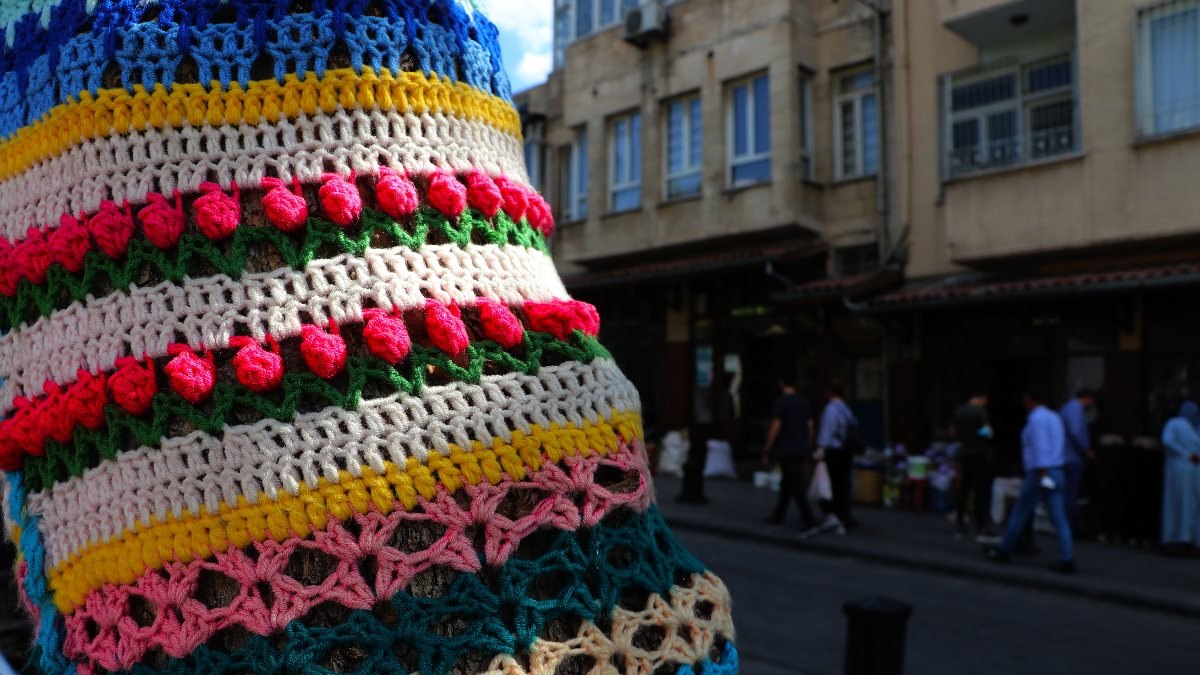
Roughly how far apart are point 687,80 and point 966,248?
661cm

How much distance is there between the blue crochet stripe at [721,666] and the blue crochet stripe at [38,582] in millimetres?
746

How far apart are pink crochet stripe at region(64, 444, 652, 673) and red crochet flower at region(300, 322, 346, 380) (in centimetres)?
17

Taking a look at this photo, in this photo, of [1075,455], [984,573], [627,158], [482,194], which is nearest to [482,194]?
[482,194]

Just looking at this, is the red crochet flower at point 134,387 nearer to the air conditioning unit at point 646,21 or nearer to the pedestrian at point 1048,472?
the pedestrian at point 1048,472

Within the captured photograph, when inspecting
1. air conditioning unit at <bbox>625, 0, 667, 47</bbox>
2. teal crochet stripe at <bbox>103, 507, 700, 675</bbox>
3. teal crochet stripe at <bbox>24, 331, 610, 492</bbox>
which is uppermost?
air conditioning unit at <bbox>625, 0, 667, 47</bbox>

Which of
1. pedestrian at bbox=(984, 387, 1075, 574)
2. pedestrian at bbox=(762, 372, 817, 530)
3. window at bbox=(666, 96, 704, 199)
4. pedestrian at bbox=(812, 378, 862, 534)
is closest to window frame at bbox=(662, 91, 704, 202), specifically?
window at bbox=(666, 96, 704, 199)

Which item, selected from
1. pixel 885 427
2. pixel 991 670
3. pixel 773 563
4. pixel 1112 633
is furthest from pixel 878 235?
pixel 991 670

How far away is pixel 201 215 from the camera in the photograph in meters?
1.06

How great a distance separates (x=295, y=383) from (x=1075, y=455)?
37.1 ft

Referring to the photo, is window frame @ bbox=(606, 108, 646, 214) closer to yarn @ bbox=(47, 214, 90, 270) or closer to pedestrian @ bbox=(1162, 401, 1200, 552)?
pedestrian @ bbox=(1162, 401, 1200, 552)

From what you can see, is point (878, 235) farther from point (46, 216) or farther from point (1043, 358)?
point (46, 216)

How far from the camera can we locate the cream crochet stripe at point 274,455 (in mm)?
998

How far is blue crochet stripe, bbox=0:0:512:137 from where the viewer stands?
3.68ft

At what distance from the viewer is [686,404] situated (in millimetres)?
17891
